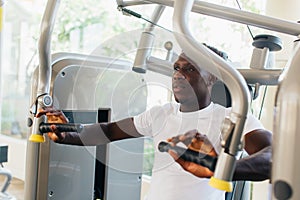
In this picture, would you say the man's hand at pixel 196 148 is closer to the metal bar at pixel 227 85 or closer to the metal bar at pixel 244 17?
the metal bar at pixel 227 85

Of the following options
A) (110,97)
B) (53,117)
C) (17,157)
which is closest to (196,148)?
(53,117)

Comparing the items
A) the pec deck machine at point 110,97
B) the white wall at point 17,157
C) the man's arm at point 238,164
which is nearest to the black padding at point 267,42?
the pec deck machine at point 110,97

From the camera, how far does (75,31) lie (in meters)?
4.01

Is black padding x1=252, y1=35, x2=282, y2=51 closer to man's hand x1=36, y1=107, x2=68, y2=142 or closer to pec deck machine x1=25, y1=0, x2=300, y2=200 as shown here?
pec deck machine x1=25, y1=0, x2=300, y2=200

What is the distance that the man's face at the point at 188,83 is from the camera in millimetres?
1432

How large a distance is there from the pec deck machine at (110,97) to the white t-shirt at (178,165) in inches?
7.7

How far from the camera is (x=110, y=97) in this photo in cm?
184

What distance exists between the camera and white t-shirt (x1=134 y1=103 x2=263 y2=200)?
1.45 m

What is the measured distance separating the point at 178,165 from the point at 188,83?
1.02 ft

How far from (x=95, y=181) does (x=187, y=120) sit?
806mm

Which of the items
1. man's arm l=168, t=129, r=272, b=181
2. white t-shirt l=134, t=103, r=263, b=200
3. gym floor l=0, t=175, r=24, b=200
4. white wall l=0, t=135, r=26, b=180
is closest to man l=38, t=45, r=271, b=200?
white t-shirt l=134, t=103, r=263, b=200

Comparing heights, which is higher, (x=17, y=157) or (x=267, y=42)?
(x=267, y=42)

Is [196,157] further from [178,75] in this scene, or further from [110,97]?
[110,97]

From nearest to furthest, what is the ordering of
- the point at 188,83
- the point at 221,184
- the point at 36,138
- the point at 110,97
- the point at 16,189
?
1. the point at 221,184
2. the point at 36,138
3. the point at 188,83
4. the point at 110,97
5. the point at 16,189
